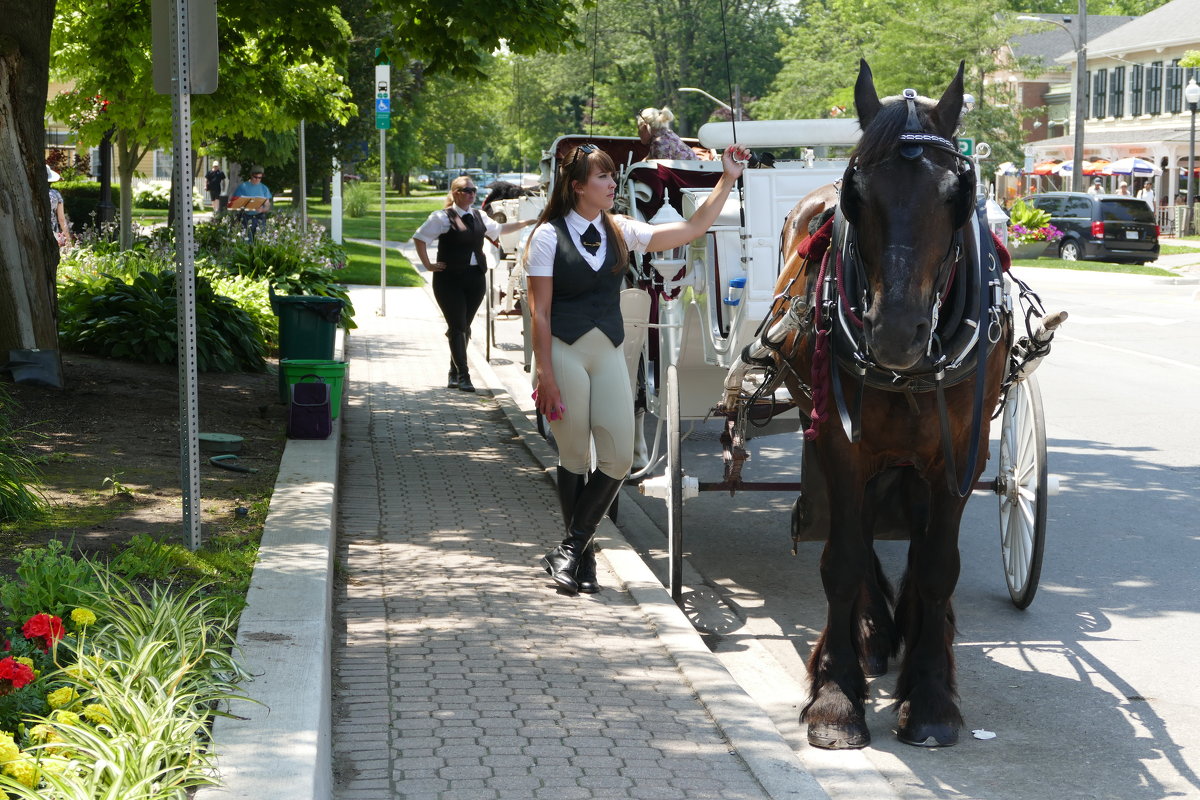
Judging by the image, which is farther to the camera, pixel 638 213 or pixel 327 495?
pixel 638 213

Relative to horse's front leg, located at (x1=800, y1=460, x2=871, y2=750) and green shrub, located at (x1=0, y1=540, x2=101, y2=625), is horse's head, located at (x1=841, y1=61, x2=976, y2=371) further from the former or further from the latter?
green shrub, located at (x1=0, y1=540, x2=101, y2=625)

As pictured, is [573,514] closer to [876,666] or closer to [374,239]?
[876,666]

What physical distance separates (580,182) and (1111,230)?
3132cm

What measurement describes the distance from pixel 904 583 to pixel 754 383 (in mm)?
1548

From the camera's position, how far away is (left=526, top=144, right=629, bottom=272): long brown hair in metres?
6.52

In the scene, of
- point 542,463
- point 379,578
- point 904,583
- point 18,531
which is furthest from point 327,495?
point 904,583

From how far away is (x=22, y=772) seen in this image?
3.54 m

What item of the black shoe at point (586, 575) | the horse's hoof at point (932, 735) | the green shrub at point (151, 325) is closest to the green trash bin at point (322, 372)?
the green shrub at point (151, 325)

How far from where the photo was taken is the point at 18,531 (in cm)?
663

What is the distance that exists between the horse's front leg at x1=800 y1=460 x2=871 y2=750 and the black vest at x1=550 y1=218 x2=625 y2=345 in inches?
67.3

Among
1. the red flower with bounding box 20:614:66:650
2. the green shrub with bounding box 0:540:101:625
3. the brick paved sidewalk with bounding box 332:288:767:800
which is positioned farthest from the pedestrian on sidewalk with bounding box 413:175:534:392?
the red flower with bounding box 20:614:66:650

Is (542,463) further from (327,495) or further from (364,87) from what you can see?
(364,87)

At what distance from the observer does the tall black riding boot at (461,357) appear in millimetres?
13641

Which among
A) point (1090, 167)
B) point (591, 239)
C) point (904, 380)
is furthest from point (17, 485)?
point (1090, 167)
